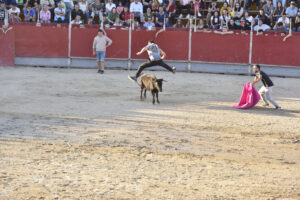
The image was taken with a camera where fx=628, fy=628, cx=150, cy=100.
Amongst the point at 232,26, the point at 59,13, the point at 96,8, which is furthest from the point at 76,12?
the point at 232,26

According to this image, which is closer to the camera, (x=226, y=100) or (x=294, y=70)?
(x=226, y=100)

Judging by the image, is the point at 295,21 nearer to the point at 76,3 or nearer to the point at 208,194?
the point at 76,3

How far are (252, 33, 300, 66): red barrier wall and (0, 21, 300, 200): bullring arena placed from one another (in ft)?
11.1

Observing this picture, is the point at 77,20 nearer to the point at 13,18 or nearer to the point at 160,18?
the point at 13,18

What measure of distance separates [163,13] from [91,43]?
9.38 ft

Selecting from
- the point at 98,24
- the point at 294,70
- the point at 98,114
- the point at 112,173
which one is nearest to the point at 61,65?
the point at 98,24

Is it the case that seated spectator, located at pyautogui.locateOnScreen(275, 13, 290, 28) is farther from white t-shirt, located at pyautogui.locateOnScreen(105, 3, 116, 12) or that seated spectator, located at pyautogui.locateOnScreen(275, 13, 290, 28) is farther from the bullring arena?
white t-shirt, located at pyautogui.locateOnScreen(105, 3, 116, 12)

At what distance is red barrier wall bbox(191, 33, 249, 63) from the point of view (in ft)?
71.5

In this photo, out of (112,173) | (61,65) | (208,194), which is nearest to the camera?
(208,194)

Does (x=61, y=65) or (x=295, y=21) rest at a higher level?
(x=295, y=21)

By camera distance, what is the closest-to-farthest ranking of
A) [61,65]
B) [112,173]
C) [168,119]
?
1. [112,173]
2. [168,119]
3. [61,65]

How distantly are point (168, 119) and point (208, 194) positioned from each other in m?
5.22

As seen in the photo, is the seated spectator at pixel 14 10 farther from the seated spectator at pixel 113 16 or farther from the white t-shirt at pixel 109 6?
the seated spectator at pixel 113 16

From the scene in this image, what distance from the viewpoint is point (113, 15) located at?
2308 cm
